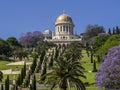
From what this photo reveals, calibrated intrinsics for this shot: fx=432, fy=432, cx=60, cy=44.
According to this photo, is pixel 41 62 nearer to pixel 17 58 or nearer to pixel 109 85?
pixel 17 58

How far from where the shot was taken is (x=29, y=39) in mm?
165625

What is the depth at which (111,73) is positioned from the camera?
4753 cm

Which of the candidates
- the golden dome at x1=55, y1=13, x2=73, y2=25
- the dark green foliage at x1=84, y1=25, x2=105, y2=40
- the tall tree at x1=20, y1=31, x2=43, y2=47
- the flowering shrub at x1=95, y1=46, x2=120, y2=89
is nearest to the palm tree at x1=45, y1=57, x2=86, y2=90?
the flowering shrub at x1=95, y1=46, x2=120, y2=89

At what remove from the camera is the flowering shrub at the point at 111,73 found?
1858 inches

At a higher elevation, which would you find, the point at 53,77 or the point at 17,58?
the point at 17,58

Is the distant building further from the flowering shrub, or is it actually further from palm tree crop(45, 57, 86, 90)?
palm tree crop(45, 57, 86, 90)

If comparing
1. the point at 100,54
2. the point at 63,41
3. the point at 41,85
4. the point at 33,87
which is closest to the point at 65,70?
the point at 33,87

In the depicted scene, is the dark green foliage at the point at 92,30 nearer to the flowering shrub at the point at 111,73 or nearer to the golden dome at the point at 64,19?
the golden dome at the point at 64,19

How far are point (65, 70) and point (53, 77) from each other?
1.45m

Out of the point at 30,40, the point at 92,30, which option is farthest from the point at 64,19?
the point at 30,40

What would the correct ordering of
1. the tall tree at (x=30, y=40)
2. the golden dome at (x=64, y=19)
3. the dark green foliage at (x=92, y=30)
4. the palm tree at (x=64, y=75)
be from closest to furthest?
the palm tree at (x=64, y=75)
the tall tree at (x=30, y=40)
the dark green foliage at (x=92, y=30)
the golden dome at (x=64, y=19)

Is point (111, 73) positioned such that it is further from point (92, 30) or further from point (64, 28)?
point (64, 28)

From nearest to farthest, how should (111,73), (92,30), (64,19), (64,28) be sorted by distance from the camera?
(111,73)
(92,30)
(64,19)
(64,28)

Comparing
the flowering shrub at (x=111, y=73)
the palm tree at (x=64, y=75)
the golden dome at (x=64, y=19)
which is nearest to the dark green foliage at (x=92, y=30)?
the golden dome at (x=64, y=19)
